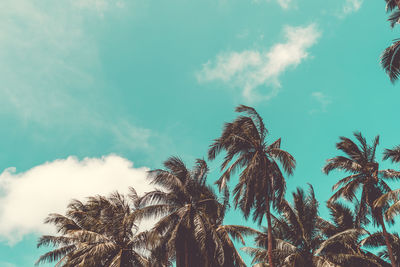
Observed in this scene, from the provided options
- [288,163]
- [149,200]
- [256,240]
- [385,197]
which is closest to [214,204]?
[149,200]

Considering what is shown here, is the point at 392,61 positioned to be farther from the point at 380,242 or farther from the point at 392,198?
the point at 380,242

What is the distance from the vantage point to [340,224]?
968 inches

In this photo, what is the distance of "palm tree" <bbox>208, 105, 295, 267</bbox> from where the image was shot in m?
16.9

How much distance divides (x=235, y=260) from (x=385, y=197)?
9320 millimetres

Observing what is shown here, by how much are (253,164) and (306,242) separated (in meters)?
9.98

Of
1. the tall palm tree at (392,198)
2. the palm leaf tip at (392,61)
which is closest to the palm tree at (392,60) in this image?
the palm leaf tip at (392,61)

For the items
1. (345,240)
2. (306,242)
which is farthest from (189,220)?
(345,240)

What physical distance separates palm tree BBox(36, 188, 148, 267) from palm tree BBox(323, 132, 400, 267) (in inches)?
571

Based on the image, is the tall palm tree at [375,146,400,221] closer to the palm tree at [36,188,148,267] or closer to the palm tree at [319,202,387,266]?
the palm tree at [319,202,387,266]

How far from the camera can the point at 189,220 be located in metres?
16.7

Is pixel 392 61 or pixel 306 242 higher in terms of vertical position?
pixel 392 61

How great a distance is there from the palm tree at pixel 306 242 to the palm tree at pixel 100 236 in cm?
927

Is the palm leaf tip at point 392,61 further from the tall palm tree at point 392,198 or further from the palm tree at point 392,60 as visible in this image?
the tall palm tree at point 392,198

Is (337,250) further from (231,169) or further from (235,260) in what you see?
(231,169)
